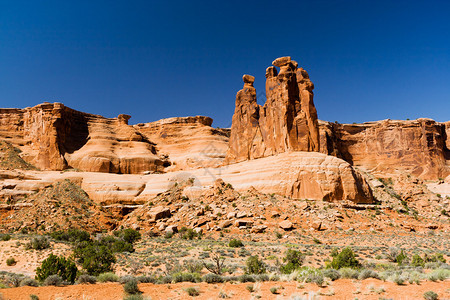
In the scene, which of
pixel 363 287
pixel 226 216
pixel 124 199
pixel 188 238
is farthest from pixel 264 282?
pixel 124 199

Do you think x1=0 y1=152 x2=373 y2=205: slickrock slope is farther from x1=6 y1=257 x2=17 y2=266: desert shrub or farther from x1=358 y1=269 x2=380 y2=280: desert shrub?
x1=6 y1=257 x2=17 y2=266: desert shrub

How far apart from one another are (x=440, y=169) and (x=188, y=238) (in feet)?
222

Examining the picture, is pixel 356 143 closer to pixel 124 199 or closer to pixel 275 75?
pixel 275 75

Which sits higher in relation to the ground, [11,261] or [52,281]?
[52,281]

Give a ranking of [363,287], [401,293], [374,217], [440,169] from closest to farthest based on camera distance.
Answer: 1. [401,293]
2. [363,287]
3. [374,217]
4. [440,169]

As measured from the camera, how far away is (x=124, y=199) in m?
48.9

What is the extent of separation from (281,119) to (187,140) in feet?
125

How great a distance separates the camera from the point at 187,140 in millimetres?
75938

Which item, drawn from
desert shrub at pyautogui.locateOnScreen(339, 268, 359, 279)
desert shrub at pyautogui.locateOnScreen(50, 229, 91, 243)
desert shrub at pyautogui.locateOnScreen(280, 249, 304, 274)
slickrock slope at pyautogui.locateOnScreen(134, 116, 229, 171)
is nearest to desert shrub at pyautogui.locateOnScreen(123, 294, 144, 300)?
desert shrub at pyautogui.locateOnScreen(280, 249, 304, 274)

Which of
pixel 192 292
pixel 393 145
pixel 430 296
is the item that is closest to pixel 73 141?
pixel 192 292

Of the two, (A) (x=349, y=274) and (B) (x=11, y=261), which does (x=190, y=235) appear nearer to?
(B) (x=11, y=261)

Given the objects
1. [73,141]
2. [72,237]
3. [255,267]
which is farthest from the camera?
[73,141]

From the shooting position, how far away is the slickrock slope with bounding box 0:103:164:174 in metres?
61.8

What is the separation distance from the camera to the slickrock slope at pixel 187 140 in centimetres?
6656
